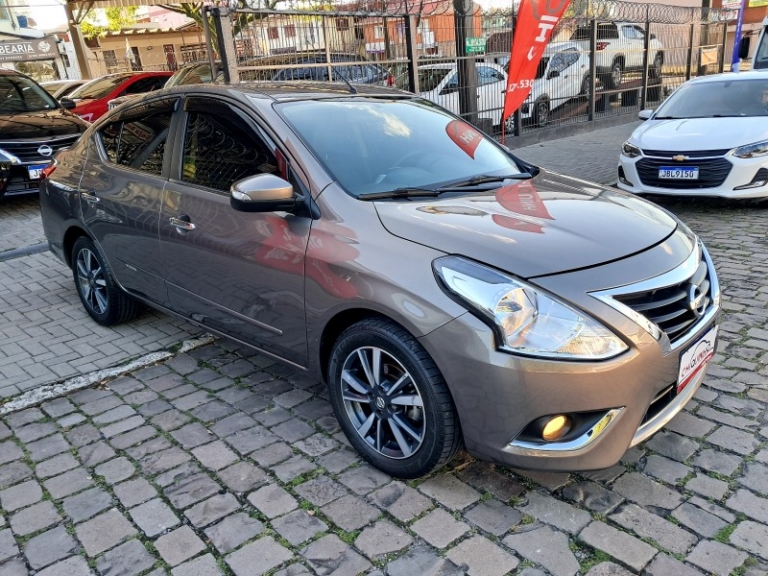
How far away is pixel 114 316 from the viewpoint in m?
4.70

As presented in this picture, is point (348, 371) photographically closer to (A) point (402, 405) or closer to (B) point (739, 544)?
(A) point (402, 405)

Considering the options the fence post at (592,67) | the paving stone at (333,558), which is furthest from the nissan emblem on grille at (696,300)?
the fence post at (592,67)

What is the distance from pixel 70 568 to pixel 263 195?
168cm

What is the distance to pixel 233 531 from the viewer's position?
2609 millimetres

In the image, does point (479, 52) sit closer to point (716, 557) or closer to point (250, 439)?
point (250, 439)

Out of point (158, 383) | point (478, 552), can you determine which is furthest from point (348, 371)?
point (158, 383)

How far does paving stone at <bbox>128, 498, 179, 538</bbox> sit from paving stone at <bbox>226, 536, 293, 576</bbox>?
0.36 metres

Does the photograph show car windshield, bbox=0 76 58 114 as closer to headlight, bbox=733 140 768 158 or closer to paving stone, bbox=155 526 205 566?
paving stone, bbox=155 526 205 566

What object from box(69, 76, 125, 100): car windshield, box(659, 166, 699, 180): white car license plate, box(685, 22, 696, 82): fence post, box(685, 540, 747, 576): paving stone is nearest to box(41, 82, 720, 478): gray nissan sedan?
box(685, 540, 747, 576): paving stone

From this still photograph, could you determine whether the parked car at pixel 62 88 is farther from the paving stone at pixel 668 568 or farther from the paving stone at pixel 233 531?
the paving stone at pixel 668 568

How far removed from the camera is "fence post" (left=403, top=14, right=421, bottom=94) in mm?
10102

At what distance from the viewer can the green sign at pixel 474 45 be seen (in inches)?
427

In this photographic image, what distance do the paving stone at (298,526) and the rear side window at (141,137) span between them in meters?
2.26

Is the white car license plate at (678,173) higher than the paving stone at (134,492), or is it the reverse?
the white car license plate at (678,173)
